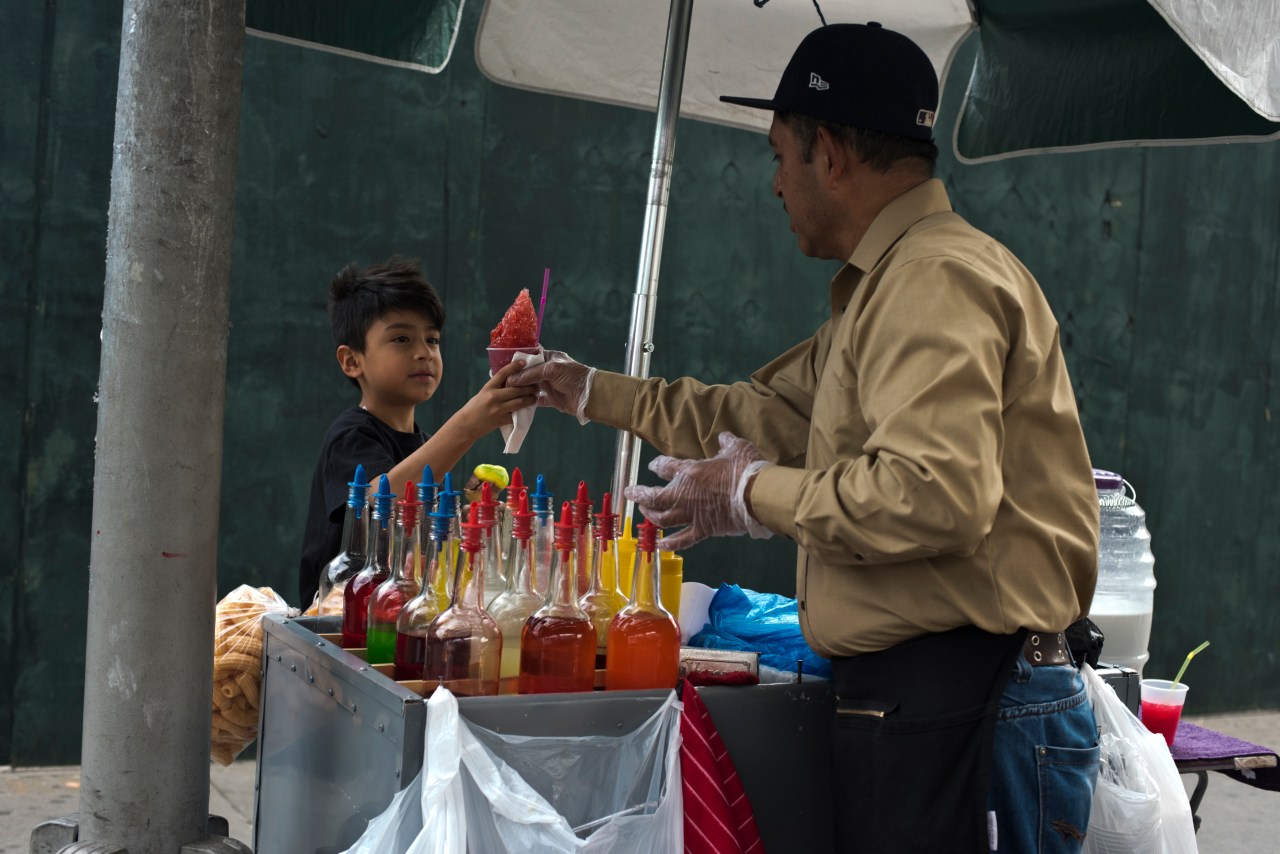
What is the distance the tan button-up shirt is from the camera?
1.87m

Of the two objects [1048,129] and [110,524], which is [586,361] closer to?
[1048,129]

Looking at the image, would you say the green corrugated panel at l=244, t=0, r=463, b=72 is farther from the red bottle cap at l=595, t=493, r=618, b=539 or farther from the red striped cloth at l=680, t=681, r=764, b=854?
the red striped cloth at l=680, t=681, r=764, b=854

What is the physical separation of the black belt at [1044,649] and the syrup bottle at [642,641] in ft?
1.97

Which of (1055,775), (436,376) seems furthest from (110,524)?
(1055,775)

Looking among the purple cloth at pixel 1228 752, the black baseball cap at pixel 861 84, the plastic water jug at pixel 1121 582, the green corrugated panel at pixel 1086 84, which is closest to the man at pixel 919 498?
the black baseball cap at pixel 861 84

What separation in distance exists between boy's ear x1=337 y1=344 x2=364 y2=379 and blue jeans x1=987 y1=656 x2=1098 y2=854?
200 cm

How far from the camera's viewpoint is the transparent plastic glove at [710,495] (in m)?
2.14

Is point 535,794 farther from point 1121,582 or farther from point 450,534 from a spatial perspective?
point 1121,582

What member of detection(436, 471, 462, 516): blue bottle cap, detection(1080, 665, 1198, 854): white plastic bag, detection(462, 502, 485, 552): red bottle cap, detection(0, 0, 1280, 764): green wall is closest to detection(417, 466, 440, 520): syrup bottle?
detection(436, 471, 462, 516): blue bottle cap

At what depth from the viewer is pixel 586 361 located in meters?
5.52

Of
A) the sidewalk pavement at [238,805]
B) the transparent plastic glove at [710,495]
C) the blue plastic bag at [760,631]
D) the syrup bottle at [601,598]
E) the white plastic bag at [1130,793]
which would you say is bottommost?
the sidewalk pavement at [238,805]

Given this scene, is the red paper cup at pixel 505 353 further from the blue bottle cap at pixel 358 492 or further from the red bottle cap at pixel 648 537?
the red bottle cap at pixel 648 537

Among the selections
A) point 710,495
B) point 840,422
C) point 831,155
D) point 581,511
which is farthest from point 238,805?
point 831,155

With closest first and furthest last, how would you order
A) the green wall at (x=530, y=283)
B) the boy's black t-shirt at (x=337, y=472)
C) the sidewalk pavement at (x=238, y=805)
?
1. the boy's black t-shirt at (x=337, y=472)
2. the sidewalk pavement at (x=238, y=805)
3. the green wall at (x=530, y=283)
